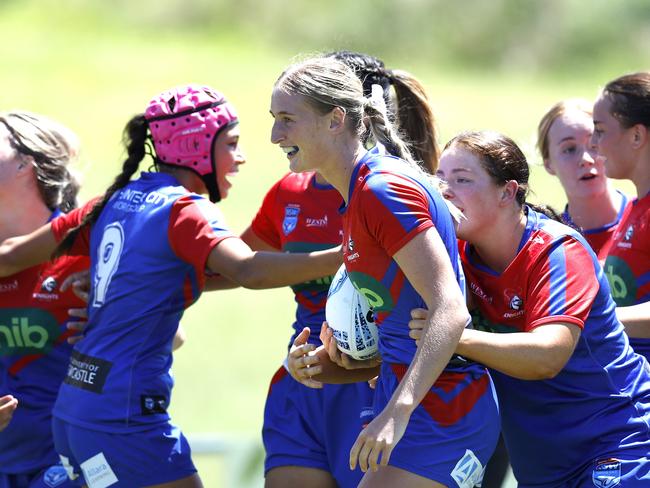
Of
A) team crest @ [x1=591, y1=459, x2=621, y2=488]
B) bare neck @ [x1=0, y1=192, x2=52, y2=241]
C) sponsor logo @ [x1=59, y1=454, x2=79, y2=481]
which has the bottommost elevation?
sponsor logo @ [x1=59, y1=454, x2=79, y2=481]

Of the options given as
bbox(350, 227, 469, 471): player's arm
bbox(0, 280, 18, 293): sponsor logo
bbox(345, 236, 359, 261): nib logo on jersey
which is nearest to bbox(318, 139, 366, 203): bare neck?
bbox(345, 236, 359, 261): nib logo on jersey

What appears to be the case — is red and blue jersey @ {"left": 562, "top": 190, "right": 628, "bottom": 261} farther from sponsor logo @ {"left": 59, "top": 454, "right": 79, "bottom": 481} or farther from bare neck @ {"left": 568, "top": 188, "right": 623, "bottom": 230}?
sponsor logo @ {"left": 59, "top": 454, "right": 79, "bottom": 481}

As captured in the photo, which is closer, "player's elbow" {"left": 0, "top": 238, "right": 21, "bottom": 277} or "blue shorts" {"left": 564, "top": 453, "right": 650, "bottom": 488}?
"blue shorts" {"left": 564, "top": 453, "right": 650, "bottom": 488}

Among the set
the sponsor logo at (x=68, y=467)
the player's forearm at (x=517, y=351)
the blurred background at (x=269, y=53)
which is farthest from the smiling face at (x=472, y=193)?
the blurred background at (x=269, y=53)

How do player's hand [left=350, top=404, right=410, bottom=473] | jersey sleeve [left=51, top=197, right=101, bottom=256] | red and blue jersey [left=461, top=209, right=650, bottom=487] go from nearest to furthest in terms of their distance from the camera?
player's hand [left=350, top=404, right=410, bottom=473], red and blue jersey [left=461, top=209, right=650, bottom=487], jersey sleeve [left=51, top=197, right=101, bottom=256]

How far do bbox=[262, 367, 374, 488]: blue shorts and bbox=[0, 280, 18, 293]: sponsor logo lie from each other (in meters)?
1.36

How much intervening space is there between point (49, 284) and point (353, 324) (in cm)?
185

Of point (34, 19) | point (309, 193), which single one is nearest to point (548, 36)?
point (34, 19)

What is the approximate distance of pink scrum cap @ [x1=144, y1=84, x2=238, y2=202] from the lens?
497 cm

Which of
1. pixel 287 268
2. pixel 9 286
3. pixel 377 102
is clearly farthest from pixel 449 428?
pixel 9 286

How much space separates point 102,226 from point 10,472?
1.29 metres

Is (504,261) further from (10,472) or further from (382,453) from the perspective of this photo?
(10,472)

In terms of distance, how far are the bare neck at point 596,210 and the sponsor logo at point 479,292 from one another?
144 cm

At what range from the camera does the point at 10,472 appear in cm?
529
